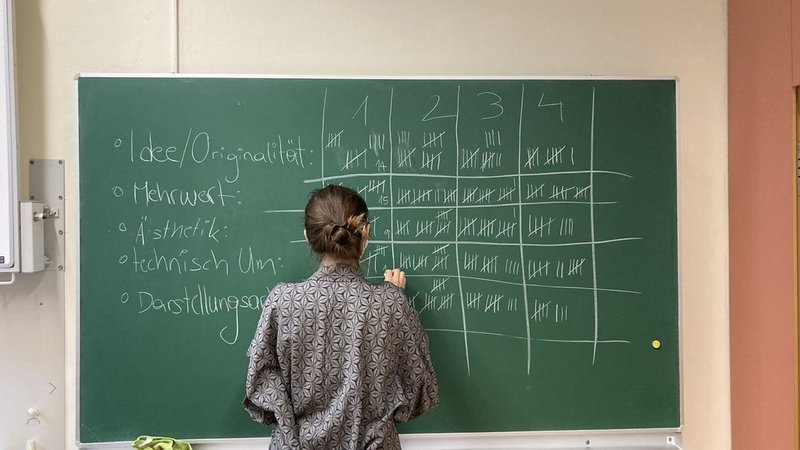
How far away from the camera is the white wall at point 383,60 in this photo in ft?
8.13

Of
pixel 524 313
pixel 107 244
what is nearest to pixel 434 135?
pixel 524 313

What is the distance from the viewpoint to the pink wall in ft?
7.61

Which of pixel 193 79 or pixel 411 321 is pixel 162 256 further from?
pixel 411 321

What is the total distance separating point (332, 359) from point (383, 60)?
129cm

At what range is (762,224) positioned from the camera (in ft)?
8.03

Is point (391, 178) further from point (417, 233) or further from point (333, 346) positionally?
point (333, 346)

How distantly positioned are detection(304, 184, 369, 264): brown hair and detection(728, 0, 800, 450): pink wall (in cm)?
167

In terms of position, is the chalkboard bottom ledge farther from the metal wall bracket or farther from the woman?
the metal wall bracket

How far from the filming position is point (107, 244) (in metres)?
2.42

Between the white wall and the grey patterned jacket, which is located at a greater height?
the white wall

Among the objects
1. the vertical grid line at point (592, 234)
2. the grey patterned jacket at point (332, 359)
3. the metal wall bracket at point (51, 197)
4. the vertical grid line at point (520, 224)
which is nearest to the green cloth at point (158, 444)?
the grey patterned jacket at point (332, 359)

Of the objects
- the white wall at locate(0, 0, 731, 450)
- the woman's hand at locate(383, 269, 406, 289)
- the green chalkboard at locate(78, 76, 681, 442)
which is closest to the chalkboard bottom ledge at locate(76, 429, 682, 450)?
the green chalkboard at locate(78, 76, 681, 442)

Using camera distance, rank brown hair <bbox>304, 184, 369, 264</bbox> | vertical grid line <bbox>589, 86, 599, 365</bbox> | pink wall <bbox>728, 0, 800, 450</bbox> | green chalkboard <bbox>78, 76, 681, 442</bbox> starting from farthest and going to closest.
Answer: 1. vertical grid line <bbox>589, 86, 599, 365</bbox>
2. green chalkboard <bbox>78, 76, 681, 442</bbox>
3. pink wall <bbox>728, 0, 800, 450</bbox>
4. brown hair <bbox>304, 184, 369, 264</bbox>

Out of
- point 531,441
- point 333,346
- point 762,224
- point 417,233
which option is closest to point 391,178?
point 417,233
